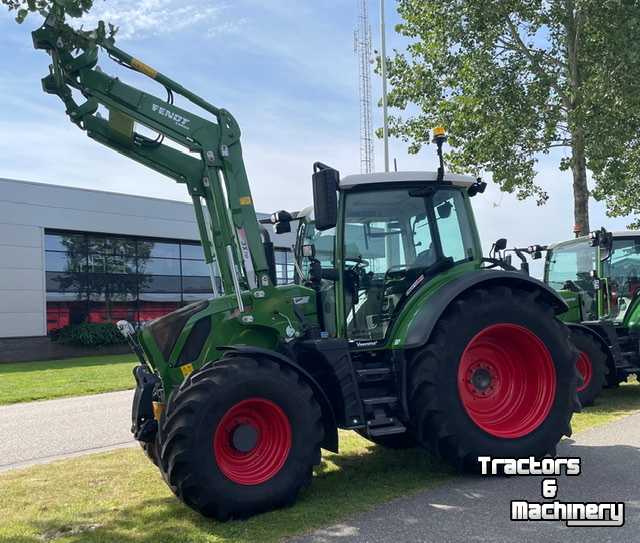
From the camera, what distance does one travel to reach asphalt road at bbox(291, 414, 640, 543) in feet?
13.6

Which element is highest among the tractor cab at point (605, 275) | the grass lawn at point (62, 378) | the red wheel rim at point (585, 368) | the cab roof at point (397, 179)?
the cab roof at point (397, 179)

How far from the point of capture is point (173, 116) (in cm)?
551

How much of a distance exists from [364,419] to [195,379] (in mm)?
1423

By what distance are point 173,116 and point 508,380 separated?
12.4ft

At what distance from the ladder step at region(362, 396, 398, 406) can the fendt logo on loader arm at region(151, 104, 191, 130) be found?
108 inches

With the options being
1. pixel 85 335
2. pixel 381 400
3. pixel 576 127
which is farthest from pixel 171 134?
pixel 85 335

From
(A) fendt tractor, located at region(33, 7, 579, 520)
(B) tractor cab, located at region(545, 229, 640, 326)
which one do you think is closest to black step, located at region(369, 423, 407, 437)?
(A) fendt tractor, located at region(33, 7, 579, 520)

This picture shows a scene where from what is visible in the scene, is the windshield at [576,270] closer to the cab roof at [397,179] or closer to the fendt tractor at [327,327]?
the fendt tractor at [327,327]

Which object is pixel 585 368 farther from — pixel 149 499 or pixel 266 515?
pixel 149 499

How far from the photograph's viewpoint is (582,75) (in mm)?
15570

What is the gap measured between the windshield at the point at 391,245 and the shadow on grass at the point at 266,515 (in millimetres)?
1220

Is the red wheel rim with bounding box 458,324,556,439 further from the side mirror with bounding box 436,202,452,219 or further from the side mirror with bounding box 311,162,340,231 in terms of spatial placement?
the side mirror with bounding box 311,162,340,231

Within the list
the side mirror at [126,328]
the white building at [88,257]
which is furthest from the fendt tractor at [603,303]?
the white building at [88,257]

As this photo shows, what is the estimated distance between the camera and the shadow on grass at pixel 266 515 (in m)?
4.34
